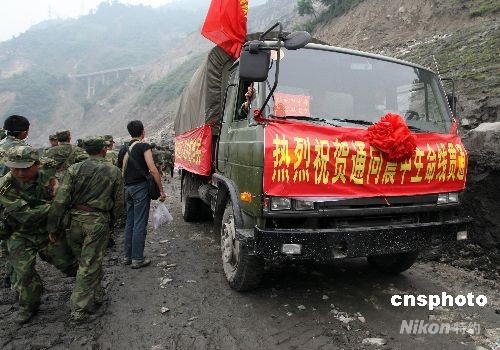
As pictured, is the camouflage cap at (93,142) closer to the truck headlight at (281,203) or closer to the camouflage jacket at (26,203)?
the camouflage jacket at (26,203)

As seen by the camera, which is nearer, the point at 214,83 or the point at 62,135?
the point at 214,83

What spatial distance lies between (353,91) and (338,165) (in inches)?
39.6

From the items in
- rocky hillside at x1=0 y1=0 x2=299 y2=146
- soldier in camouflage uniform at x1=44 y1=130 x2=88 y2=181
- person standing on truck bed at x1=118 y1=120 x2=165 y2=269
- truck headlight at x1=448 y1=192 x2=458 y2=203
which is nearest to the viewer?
truck headlight at x1=448 y1=192 x2=458 y2=203

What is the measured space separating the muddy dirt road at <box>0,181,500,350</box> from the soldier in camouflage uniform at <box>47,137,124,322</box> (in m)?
0.22

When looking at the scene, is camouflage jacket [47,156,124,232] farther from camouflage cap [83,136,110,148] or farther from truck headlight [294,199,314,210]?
truck headlight [294,199,314,210]

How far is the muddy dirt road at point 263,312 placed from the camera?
10.2 ft

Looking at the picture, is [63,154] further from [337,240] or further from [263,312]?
[337,240]

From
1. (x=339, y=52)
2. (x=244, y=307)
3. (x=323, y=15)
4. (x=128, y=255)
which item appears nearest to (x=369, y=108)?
(x=339, y=52)

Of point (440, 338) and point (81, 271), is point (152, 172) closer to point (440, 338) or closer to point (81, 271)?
point (81, 271)

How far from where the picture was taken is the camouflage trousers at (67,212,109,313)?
3570mm

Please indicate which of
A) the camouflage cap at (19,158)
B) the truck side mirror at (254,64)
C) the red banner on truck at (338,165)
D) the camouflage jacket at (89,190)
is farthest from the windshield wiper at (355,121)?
the camouflage cap at (19,158)

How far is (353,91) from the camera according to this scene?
3832 mm

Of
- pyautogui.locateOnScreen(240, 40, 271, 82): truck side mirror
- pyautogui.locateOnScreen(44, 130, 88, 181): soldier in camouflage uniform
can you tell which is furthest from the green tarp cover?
pyautogui.locateOnScreen(44, 130, 88, 181): soldier in camouflage uniform

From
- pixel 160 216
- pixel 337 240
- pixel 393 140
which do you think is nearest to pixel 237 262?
pixel 337 240
